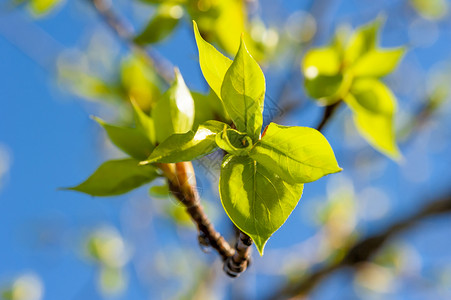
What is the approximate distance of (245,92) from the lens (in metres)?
0.50

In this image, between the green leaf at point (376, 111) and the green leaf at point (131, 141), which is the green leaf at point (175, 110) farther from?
the green leaf at point (376, 111)

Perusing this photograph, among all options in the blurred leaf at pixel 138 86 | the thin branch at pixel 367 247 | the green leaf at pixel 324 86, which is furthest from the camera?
the thin branch at pixel 367 247

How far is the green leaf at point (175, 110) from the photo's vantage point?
0.57 meters

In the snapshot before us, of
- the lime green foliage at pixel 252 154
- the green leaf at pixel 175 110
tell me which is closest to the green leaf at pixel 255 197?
the lime green foliage at pixel 252 154

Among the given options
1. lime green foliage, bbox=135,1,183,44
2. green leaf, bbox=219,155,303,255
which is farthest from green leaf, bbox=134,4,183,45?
green leaf, bbox=219,155,303,255

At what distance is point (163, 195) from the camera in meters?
0.71

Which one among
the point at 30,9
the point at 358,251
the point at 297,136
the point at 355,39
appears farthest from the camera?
the point at 358,251

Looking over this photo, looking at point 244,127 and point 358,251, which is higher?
point 244,127

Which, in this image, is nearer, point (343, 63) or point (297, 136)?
point (297, 136)

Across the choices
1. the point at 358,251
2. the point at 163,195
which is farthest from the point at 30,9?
the point at 358,251

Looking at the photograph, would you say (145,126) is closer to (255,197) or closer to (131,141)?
(131,141)

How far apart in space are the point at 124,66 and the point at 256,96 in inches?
29.7

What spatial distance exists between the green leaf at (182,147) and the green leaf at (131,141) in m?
0.16

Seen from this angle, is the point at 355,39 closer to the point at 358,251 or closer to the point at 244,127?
Answer: the point at 244,127
